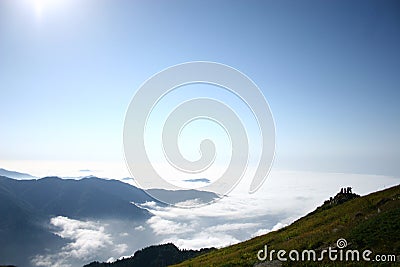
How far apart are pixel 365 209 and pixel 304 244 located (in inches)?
520

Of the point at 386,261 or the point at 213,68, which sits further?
the point at 213,68

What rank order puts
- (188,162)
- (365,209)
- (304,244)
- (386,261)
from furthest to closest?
(365,209) < (304,244) < (188,162) < (386,261)

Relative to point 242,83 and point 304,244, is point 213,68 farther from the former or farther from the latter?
point 304,244

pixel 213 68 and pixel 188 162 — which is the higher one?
pixel 213 68

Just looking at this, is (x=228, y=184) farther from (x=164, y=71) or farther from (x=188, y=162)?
(x=164, y=71)

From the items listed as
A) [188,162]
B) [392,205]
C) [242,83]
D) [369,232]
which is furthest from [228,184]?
[392,205]

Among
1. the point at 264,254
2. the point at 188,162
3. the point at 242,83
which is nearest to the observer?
the point at 242,83

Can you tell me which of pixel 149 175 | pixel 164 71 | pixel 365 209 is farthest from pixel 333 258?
pixel 164 71

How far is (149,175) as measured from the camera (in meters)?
25.9

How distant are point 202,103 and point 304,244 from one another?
62.1 ft

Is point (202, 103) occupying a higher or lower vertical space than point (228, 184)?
higher

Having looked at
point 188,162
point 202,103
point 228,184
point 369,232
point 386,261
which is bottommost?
point 386,261

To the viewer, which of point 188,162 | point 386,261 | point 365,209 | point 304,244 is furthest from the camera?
point 365,209

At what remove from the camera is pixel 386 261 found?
24828mm
